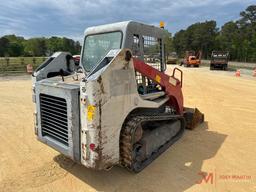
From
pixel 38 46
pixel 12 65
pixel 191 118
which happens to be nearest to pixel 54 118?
pixel 191 118

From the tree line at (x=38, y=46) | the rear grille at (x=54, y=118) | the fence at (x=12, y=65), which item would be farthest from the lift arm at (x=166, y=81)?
the tree line at (x=38, y=46)

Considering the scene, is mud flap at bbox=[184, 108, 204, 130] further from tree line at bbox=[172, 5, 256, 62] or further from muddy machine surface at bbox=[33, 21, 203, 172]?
tree line at bbox=[172, 5, 256, 62]

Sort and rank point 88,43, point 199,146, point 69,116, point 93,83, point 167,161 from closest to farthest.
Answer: point 93,83
point 69,116
point 167,161
point 88,43
point 199,146

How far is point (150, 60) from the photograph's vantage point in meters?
4.71

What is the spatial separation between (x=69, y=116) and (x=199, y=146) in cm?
304

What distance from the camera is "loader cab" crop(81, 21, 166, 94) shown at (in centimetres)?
418

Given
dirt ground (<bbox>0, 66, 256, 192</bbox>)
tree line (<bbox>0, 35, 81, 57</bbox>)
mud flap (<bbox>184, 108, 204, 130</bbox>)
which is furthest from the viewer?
tree line (<bbox>0, 35, 81, 57</bbox>)

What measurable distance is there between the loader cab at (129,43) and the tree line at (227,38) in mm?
57715

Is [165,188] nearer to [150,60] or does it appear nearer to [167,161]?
[167,161]

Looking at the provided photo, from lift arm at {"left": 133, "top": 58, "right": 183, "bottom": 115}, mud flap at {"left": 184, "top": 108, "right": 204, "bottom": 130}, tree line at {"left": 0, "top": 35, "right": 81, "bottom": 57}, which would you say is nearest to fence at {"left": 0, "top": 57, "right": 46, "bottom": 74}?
mud flap at {"left": 184, "top": 108, "right": 204, "bottom": 130}

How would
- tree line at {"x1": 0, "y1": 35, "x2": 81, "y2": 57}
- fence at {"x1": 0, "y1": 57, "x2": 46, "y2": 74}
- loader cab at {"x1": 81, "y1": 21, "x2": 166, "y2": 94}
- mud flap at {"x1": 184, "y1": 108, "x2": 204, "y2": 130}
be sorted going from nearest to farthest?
loader cab at {"x1": 81, "y1": 21, "x2": 166, "y2": 94}, mud flap at {"x1": 184, "y1": 108, "x2": 204, "y2": 130}, fence at {"x1": 0, "y1": 57, "x2": 46, "y2": 74}, tree line at {"x1": 0, "y1": 35, "x2": 81, "y2": 57}

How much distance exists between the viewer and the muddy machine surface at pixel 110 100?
325 cm

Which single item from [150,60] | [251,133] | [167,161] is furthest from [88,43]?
[251,133]

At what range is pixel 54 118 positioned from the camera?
3854 mm
